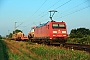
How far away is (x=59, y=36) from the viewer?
107ft

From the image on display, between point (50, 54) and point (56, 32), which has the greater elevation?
point (56, 32)

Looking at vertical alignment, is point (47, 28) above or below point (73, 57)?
above

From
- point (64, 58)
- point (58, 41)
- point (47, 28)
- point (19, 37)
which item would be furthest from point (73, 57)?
point (19, 37)

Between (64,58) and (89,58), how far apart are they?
1737 millimetres

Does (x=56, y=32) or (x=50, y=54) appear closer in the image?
(x=50, y=54)

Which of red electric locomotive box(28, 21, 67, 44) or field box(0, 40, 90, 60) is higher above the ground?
red electric locomotive box(28, 21, 67, 44)

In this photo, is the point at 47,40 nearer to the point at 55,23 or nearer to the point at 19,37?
the point at 55,23

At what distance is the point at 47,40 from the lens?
34219mm

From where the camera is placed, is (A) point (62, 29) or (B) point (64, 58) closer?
(B) point (64, 58)

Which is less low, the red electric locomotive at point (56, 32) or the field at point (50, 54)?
the red electric locomotive at point (56, 32)

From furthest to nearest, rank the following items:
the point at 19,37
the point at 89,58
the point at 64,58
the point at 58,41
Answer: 1. the point at 19,37
2. the point at 58,41
3. the point at 64,58
4. the point at 89,58

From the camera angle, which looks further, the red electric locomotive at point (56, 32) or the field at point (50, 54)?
the red electric locomotive at point (56, 32)

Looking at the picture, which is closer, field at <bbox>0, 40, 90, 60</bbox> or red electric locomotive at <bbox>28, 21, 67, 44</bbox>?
field at <bbox>0, 40, 90, 60</bbox>

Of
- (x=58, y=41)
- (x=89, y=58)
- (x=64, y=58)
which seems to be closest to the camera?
(x=89, y=58)
